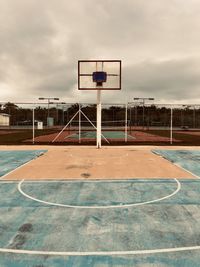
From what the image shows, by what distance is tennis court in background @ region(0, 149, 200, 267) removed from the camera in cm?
559

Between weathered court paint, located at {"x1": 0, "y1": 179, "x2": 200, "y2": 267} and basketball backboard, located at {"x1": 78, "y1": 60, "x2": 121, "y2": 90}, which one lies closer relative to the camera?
weathered court paint, located at {"x1": 0, "y1": 179, "x2": 200, "y2": 267}

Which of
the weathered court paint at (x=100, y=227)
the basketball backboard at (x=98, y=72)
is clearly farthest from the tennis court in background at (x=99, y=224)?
the basketball backboard at (x=98, y=72)

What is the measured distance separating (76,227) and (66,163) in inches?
397

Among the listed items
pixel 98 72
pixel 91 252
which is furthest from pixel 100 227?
pixel 98 72

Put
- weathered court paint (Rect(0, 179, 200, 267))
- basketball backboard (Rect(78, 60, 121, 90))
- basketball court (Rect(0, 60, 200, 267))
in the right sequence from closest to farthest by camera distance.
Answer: weathered court paint (Rect(0, 179, 200, 267)) → basketball court (Rect(0, 60, 200, 267)) → basketball backboard (Rect(78, 60, 121, 90))

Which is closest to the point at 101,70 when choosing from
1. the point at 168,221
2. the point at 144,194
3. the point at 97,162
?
the point at 97,162

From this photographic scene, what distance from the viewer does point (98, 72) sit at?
25422mm

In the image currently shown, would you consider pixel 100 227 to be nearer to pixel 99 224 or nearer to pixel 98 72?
pixel 99 224

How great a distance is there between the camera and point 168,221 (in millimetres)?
7531

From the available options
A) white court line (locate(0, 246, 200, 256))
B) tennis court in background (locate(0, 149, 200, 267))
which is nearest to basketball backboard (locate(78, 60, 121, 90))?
tennis court in background (locate(0, 149, 200, 267))

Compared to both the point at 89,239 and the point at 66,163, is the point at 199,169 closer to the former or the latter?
the point at 66,163

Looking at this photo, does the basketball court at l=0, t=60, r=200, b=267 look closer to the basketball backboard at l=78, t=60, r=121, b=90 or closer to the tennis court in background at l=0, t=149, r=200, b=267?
the tennis court in background at l=0, t=149, r=200, b=267

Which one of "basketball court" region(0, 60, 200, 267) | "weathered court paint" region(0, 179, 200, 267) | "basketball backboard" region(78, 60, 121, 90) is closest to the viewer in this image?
"weathered court paint" region(0, 179, 200, 267)

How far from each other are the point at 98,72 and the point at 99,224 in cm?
1956
